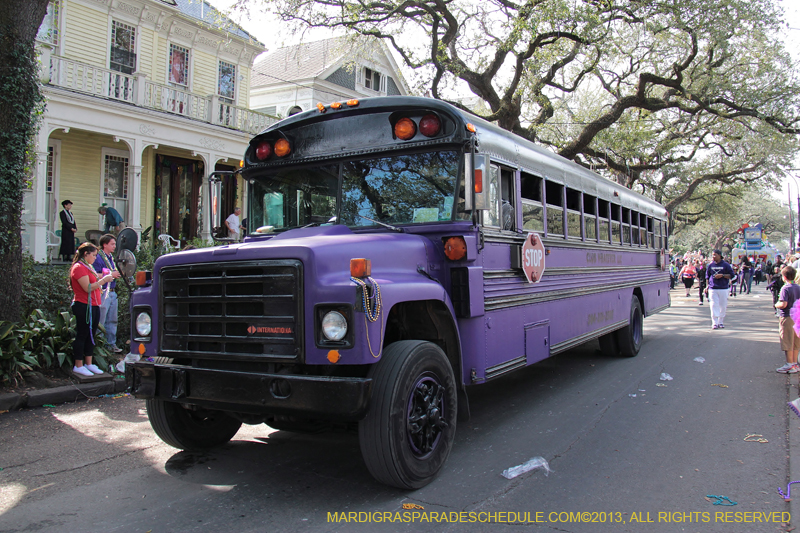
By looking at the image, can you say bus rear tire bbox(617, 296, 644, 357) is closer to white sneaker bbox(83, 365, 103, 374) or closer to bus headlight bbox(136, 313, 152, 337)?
bus headlight bbox(136, 313, 152, 337)

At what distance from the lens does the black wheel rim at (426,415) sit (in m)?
3.87

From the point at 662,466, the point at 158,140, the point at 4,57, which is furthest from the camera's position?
the point at 158,140

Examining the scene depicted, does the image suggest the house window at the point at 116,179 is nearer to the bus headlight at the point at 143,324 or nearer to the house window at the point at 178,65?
the house window at the point at 178,65

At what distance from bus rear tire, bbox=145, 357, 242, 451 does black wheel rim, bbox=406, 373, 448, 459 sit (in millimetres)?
1832

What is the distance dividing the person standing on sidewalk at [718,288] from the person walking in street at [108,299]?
43.3ft

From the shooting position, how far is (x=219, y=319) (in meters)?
3.84

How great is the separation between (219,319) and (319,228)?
3.98 ft

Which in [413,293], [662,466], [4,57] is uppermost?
[4,57]

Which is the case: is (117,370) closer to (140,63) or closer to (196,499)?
(196,499)

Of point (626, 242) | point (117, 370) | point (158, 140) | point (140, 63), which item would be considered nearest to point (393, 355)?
point (117, 370)

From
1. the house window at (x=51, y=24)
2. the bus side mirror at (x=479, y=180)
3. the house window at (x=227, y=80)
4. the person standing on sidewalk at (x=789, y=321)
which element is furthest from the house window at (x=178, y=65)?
the person standing on sidewalk at (x=789, y=321)

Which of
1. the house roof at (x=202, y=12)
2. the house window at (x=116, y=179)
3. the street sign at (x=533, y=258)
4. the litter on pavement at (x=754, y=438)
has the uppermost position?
the house roof at (x=202, y=12)

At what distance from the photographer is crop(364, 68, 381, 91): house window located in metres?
28.5

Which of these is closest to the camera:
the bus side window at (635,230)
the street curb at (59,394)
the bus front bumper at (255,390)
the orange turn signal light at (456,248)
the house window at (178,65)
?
the bus front bumper at (255,390)
